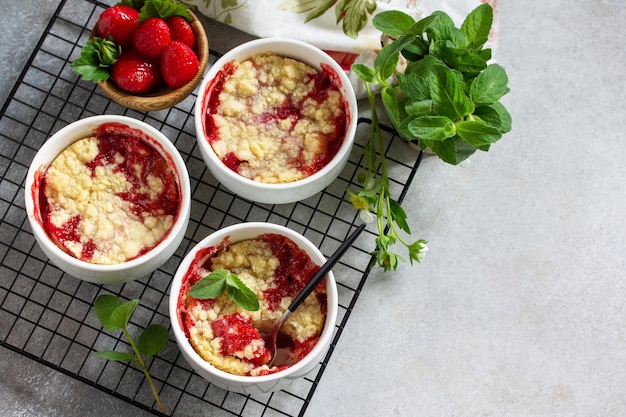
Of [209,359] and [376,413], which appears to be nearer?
[209,359]

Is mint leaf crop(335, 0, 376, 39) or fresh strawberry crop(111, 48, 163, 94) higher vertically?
mint leaf crop(335, 0, 376, 39)

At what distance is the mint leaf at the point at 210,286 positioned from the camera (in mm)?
1842

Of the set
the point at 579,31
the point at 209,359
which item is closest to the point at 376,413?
the point at 209,359

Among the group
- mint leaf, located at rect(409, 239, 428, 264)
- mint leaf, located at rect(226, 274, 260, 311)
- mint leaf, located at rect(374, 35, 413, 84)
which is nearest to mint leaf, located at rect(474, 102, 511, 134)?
mint leaf, located at rect(374, 35, 413, 84)

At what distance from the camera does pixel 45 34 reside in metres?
2.15

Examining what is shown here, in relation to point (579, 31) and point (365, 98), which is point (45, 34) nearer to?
point (365, 98)

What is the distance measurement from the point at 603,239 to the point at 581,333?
0.86 ft

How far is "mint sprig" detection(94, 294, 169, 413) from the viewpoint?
190cm

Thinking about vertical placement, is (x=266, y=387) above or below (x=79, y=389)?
above

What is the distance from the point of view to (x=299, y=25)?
220 cm

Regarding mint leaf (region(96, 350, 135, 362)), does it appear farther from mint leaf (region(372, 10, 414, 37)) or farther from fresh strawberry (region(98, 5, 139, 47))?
mint leaf (region(372, 10, 414, 37))

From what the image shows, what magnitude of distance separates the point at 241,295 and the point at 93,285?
48 centimetres

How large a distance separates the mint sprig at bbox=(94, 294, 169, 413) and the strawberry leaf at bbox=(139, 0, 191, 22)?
0.68 m

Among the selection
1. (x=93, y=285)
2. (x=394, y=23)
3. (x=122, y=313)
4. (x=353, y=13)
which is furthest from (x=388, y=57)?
(x=93, y=285)
